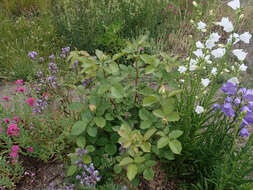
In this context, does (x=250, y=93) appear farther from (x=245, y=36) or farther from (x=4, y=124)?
(x=4, y=124)

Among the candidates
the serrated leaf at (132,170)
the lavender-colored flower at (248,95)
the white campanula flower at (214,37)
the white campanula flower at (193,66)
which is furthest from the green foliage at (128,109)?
the lavender-colored flower at (248,95)

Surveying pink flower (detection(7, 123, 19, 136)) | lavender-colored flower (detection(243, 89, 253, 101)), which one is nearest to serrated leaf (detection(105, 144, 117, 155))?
pink flower (detection(7, 123, 19, 136))

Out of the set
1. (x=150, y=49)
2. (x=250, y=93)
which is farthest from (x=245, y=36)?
(x=150, y=49)

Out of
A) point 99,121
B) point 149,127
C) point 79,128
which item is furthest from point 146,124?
point 79,128

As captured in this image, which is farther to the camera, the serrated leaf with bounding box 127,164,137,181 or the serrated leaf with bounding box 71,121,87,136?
the serrated leaf with bounding box 71,121,87,136

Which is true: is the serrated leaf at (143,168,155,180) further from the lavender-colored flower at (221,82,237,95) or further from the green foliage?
the lavender-colored flower at (221,82,237,95)

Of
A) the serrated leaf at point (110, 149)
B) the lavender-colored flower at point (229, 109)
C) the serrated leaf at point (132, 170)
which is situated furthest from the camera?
the serrated leaf at point (110, 149)

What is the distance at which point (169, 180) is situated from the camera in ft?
7.06

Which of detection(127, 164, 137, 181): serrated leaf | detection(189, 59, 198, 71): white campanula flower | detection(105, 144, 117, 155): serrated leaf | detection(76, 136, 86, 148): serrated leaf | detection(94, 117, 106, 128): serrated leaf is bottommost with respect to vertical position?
detection(105, 144, 117, 155): serrated leaf

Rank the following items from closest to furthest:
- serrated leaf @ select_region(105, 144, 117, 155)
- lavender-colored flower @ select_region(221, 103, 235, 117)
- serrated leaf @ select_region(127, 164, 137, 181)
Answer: serrated leaf @ select_region(127, 164, 137, 181) → lavender-colored flower @ select_region(221, 103, 235, 117) → serrated leaf @ select_region(105, 144, 117, 155)

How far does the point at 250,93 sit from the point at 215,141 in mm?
476

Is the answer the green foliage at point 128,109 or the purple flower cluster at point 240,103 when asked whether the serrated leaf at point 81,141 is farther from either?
the purple flower cluster at point 240,103

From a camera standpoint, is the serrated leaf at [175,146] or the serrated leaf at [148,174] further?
the serrated leaf at [148,174]

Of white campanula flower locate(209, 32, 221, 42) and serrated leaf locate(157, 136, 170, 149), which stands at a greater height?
white campanula flower locate(209, 32, 221, 42)
